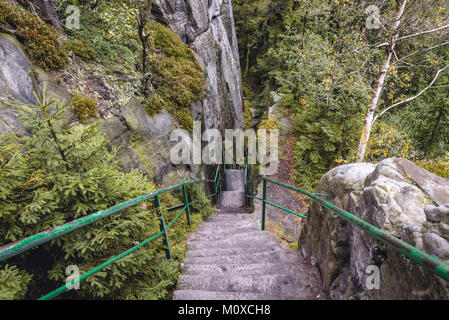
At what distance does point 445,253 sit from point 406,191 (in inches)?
31.2

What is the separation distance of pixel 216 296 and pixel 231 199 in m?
10.2

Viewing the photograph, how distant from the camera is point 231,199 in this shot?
1226cm

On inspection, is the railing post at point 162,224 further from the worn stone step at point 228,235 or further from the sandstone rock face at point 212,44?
the sandstone rock face at point 212,44

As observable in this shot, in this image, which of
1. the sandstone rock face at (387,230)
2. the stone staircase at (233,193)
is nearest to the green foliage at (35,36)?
the sandstone rock face at (387,230)

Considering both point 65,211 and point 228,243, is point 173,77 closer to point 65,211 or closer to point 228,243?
point 228,243

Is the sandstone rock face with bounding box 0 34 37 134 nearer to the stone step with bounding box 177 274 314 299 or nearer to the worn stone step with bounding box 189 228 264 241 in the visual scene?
the stone step with bounding box 177 274 314 299

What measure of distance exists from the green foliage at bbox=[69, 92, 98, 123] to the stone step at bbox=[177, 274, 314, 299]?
3.67m

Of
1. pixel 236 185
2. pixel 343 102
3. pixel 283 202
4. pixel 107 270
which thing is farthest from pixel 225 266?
pixel 236 185

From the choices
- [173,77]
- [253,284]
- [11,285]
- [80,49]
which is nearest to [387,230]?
[253,284]

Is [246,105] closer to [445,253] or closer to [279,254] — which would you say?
[279,254]

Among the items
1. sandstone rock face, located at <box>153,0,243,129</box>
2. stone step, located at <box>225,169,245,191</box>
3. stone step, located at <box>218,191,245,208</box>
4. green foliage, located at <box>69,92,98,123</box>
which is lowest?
stone step, located at <box>218,191,245,208</box>

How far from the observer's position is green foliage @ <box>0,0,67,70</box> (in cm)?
369

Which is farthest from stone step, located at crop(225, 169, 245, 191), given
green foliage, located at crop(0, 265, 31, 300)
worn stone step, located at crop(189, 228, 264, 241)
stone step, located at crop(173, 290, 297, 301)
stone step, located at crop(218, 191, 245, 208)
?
green foliage, located at crop(0, 265, 31, 300)

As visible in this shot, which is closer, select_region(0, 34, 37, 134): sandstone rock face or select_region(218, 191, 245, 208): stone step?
select_region(0, 34, 37, 134): sandstone rock face
